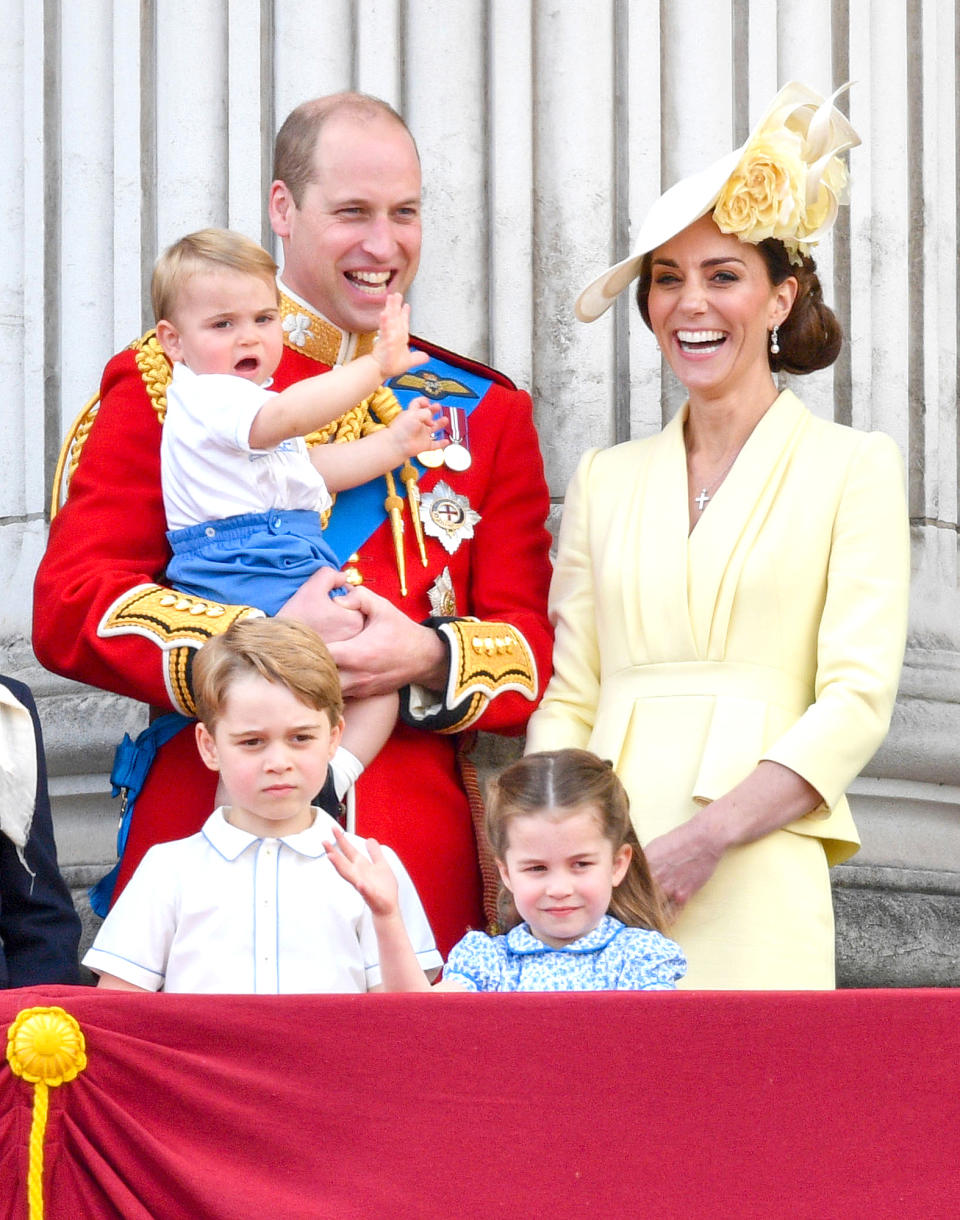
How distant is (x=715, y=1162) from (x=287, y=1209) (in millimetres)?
427

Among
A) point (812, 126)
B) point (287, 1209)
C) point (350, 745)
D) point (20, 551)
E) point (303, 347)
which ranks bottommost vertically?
point (287, 1209)

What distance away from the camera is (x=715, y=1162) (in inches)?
96.9

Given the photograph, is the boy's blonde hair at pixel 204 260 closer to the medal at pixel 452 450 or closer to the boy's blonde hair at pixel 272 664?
the medal at pixel 452 450

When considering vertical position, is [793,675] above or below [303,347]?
below

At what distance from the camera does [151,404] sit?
3.76m

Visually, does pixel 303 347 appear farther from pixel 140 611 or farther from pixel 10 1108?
pixel 10 1108

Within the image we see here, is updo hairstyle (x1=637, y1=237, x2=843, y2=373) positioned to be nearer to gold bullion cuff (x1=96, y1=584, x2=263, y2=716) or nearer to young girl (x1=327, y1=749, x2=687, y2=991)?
gold bullion cuff (x1=96, y1=584, x2=263, y2=716)

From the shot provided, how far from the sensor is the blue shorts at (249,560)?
139 inches

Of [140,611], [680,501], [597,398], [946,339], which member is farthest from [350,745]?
[946,339]

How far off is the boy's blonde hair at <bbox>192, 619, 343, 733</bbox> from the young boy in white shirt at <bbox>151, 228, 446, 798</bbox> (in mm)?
329

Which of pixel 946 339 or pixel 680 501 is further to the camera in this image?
pixel 946 339

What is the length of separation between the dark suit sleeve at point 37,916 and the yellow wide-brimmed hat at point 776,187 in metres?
1.25

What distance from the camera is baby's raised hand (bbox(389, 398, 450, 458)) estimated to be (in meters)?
3.66

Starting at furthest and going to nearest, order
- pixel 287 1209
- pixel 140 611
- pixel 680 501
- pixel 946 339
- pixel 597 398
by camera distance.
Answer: pixel 946 339 < pixel 597 398 < pixel 680 501 < pixel 140 611 < pixel 287 1209
